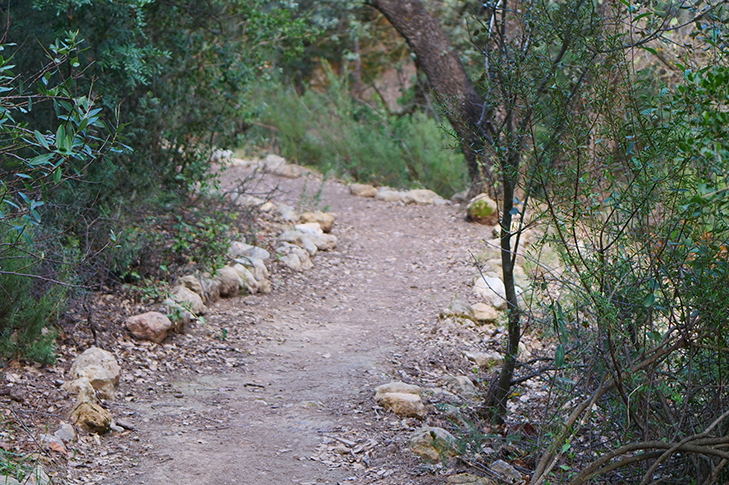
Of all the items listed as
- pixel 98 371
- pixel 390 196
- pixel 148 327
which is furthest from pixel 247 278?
pixel 390 196

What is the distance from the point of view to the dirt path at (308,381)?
3027 millimetres

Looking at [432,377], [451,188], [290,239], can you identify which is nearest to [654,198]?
[432,377]

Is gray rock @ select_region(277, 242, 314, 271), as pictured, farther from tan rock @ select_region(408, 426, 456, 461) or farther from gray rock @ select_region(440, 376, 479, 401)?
tan rock @ select_region(408, 426, 456, 461)

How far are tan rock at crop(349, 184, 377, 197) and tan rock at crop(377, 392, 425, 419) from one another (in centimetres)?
628

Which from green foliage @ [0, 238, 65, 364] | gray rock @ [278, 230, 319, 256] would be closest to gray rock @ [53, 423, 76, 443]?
green foliage @ [0, 238, 65, 364]

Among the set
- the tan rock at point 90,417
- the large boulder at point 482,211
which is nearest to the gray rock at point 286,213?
the large boulder at point 482,211

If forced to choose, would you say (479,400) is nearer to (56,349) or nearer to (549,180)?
(549,180)

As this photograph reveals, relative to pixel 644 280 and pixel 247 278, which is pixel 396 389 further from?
pixel 247 278

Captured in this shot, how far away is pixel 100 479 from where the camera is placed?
2.81 meters

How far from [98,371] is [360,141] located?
7.87 metres

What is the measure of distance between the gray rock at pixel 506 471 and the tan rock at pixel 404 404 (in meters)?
0.70

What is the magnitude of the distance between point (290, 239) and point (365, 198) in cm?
292

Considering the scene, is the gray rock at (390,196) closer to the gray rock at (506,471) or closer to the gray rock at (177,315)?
the gray rock at (177,315)

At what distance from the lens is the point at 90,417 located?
10.4ft
